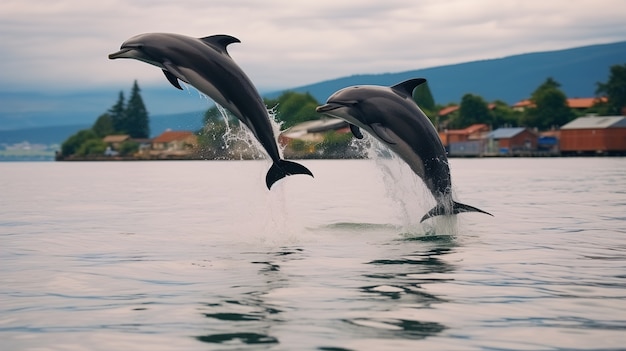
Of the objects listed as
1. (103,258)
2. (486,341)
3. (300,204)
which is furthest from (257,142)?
(300,204)

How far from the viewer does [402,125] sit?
1450 centimetres

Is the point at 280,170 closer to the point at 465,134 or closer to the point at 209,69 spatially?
the point at 209,69

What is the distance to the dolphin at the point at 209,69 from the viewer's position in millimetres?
12148

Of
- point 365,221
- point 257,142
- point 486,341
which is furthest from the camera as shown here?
point 365,221

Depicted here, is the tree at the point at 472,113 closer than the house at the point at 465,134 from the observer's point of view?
No

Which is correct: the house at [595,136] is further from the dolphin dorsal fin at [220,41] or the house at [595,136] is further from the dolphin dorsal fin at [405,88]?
the dolphin dorsal fin at [220,41]

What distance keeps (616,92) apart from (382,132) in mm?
169367

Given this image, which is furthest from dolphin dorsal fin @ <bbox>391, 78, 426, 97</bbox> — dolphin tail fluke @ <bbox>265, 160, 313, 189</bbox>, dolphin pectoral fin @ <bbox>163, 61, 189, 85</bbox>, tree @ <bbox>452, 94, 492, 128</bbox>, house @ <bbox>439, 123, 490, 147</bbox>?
tree @ <bbox>452, 94, 492, 128</bbox>

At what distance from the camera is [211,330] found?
26.2 ft

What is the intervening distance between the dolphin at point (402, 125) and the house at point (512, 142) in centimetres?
14314

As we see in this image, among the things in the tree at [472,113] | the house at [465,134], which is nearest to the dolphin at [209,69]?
the house at [465,134]

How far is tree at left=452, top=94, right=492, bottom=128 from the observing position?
17862 centimetres

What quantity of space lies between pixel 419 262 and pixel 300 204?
1587cm

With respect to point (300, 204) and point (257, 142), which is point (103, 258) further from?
point (300, 204)
